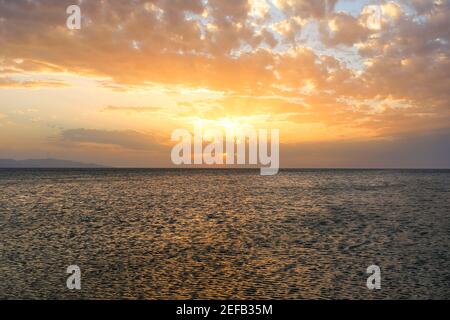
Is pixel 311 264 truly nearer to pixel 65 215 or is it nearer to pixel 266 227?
pixel 266 227

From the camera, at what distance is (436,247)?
1391 inches

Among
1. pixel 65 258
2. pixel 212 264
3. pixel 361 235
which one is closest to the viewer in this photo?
pixel 212 264

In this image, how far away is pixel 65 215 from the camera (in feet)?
189

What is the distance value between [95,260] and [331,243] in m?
19.7

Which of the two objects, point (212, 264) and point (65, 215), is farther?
point (65, 215)

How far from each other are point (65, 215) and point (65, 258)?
2894cm

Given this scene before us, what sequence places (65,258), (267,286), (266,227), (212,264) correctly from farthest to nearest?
(266,227) < (65,258) < (212,264) < (267,286)

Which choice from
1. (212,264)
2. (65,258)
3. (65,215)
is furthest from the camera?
(65,215)

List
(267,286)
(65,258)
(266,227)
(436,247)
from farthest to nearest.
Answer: (266,227), (436,247), (65,258), (267,286)

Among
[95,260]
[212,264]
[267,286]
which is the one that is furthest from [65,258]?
[267,286]

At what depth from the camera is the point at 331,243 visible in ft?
120
